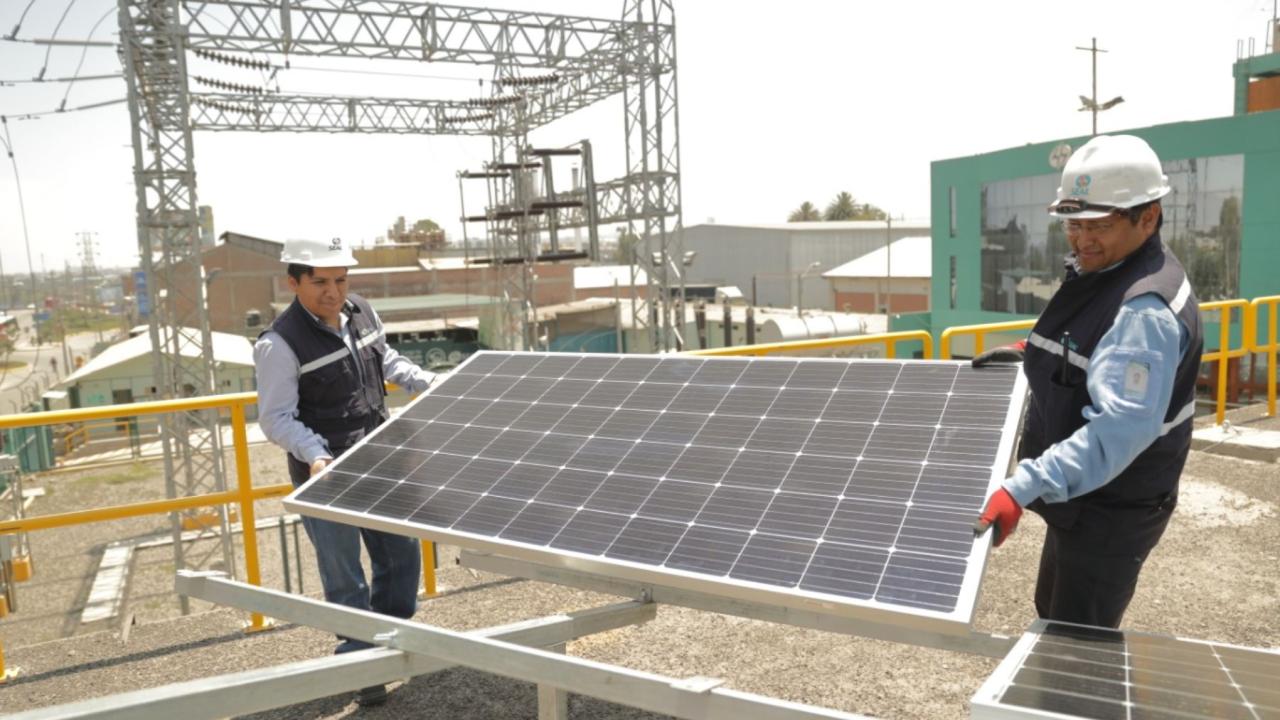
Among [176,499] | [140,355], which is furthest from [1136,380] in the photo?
[140,355]

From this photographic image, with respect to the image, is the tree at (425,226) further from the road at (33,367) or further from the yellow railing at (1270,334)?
the yellow railing at (1270,334)

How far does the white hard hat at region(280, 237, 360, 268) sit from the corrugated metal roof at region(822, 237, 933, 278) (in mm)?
43191

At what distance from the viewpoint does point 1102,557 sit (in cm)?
292

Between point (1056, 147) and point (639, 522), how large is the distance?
30092 mm

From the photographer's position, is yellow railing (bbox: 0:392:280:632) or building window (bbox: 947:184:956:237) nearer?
yellow railing (bbox: 0:392:280:632)

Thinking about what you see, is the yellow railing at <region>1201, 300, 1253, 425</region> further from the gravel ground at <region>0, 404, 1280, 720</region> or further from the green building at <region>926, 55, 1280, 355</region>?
the green building at <region>926, 55, 1280, 355</region>

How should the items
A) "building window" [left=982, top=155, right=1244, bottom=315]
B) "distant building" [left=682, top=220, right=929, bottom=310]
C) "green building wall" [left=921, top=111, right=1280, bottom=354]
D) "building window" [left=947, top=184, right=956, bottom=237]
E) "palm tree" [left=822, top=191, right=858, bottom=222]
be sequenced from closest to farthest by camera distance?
"green building wall" [left=921, top=111, right=1280, bottom=354] → "building window" [left=982, top=155, right=1244, bottom=315] → "building window" [left=947, top=184, right=956, bottom=237] → "distant building" [left=682, top=220, right=929, bottom=310] → "palm tree" [left=822, top=191, right=858, bottom=222]

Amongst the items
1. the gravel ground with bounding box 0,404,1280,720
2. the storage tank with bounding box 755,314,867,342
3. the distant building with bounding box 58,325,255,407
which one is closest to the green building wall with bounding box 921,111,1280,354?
the storage tank with bounding box 755,314,867,342

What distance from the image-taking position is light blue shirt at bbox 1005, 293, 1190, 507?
8.39 ft

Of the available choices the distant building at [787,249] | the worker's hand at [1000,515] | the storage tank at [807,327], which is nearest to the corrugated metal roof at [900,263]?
the distant building at [787,249]

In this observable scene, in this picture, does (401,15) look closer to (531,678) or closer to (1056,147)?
(531,678)

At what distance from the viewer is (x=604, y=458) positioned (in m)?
3.66

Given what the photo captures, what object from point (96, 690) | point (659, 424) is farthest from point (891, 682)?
point (96, 690)

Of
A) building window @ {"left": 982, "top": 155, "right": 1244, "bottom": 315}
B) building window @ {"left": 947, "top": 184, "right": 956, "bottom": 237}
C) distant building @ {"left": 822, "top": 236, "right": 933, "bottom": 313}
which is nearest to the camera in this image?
building window @ {"left": 982, "top": 155, "right": 1244, "bottom": 315}
